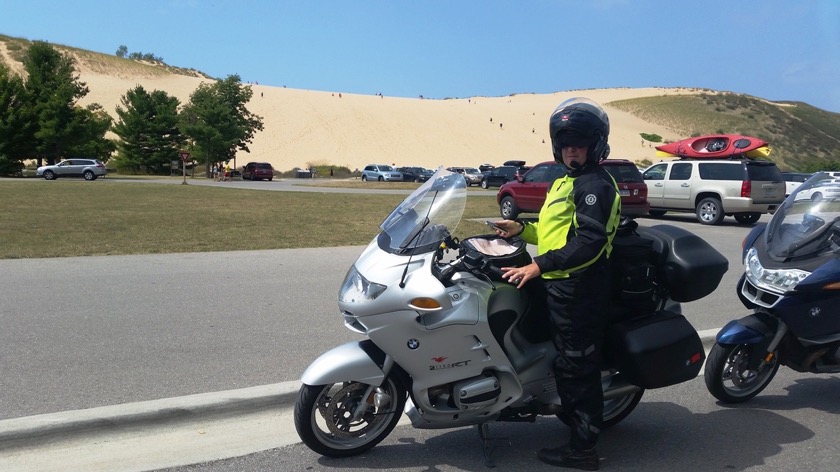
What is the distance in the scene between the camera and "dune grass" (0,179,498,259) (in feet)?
39.6

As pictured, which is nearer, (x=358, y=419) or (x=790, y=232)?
(x=358, y=419)

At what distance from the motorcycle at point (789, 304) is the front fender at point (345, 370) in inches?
104

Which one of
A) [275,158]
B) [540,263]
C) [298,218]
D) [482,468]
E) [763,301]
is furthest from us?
[275,158]

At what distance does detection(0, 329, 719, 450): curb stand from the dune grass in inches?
283

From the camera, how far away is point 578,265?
147 inches

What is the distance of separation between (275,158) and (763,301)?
70024 mm

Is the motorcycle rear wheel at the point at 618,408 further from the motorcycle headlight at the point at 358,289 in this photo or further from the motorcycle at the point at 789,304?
the motorcycle headlight at the point at 358,289

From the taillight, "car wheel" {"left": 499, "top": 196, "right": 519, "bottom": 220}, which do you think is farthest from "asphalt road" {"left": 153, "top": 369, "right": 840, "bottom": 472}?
"car wheel" {"left": 499, "top": 196, "right": 519, "bottom": 220}

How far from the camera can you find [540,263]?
3744 mm

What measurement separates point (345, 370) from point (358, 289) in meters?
0.46

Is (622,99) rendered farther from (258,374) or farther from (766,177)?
(258,374)

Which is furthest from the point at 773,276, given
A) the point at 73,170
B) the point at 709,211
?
the point at 73,170

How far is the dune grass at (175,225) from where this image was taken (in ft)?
39.6

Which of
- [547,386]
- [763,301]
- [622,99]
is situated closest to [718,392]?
[763,301]
